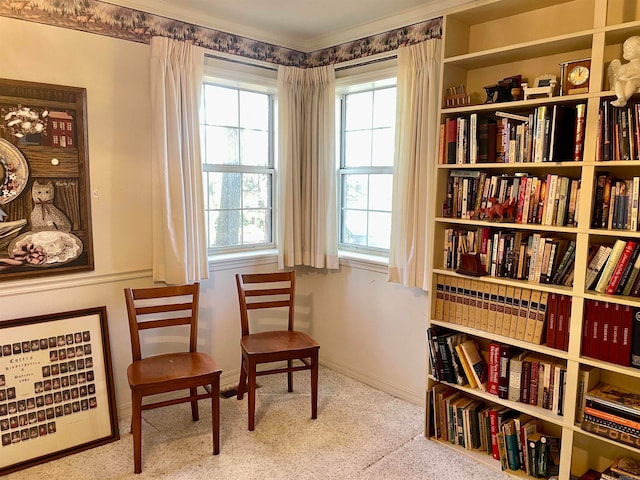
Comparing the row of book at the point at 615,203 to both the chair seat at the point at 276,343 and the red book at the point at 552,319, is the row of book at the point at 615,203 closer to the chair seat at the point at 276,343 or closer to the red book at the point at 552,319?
the red book at the point at 552,319

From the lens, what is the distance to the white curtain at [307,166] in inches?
131

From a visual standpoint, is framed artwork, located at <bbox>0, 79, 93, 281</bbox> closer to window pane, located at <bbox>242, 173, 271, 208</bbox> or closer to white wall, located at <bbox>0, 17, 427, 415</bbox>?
white wall, located at <bbox>0, 17, 427, 415</bbox>

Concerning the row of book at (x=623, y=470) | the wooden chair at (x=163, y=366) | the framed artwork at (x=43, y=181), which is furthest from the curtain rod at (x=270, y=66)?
the row of book at (x=623, y=470)

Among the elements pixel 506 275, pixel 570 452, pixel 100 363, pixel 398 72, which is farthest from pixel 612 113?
pixel 100 363

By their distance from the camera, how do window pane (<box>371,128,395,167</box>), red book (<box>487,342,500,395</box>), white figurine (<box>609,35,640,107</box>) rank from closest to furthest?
white figurine (<box>609,35,640,107</box>) → red book (<box>487,342,500,395</box>) → window pane (<box>371,128,395,167</box>)

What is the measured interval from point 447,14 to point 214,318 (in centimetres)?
235

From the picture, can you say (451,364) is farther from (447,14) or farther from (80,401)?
(80,401)

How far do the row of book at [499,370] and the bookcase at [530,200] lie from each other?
3 centimetres

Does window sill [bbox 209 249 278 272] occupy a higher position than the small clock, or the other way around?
the small clock

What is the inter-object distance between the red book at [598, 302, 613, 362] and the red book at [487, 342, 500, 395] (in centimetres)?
48

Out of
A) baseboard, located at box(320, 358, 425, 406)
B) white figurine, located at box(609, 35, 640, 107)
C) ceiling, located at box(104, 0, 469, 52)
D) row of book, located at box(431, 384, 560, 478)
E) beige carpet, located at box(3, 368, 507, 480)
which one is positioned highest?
ceiling, located at box(104, 0, 469, 52)

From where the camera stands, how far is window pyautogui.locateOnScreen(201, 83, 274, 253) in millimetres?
3213

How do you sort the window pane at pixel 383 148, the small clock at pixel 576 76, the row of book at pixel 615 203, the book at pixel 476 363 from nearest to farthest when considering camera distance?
the row of book at pixel 615 203 < the small clock at pixel 576 76 < the book at pixel 476 363 < the window pane at pixel 383 148

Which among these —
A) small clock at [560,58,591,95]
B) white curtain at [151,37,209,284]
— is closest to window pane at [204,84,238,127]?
white curtain at [151,37,209,284]
